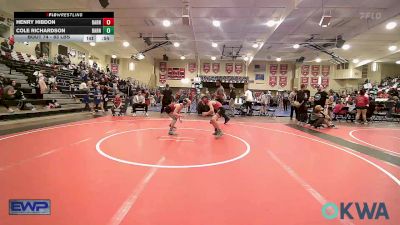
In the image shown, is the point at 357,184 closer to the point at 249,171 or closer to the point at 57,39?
the point at 249,171

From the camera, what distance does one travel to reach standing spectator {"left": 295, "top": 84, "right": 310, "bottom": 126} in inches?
418

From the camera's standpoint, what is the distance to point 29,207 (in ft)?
8.65

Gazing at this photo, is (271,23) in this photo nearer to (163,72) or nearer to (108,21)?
(108,21)

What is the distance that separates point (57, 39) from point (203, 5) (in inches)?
302

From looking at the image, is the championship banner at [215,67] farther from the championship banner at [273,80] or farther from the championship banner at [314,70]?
the championship banner at [314,70]

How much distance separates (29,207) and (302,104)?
34.1 ft

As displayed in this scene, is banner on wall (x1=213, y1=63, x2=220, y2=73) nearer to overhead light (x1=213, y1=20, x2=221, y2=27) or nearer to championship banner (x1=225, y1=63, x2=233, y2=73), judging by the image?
championship banner (x1=225, y1=63, x2=233, y2=73)

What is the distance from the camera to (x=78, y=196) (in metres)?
2.91

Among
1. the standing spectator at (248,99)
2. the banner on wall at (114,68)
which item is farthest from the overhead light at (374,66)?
the banner on wall at (114,68)

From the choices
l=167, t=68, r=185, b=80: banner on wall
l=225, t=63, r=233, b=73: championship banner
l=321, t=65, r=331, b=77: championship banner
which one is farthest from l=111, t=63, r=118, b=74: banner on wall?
l=321, t=65, r=331, b=77: championship banner

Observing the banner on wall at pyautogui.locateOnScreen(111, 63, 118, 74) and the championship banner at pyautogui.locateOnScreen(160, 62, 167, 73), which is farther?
the championship banner at pyautogui.locateOnScreen(160, 62, 167, 73)

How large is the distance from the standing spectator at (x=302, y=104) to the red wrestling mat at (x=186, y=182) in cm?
503

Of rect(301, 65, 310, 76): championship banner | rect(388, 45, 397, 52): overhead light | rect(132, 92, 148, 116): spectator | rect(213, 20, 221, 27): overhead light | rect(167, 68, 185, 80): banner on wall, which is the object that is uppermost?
rect(213, 20, 221, 27): overhead light
